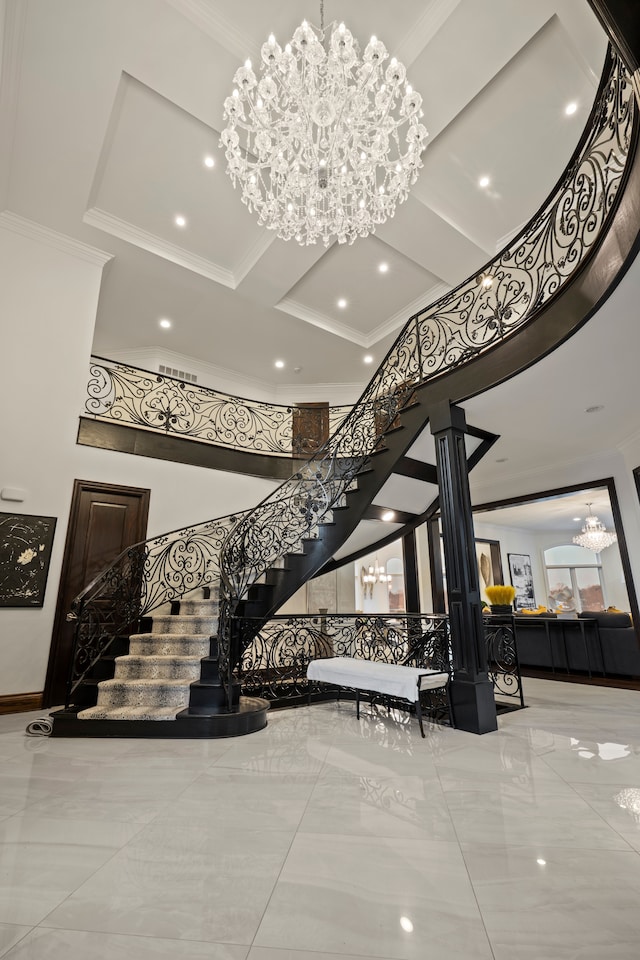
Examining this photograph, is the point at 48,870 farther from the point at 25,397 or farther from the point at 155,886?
the point at 25,397

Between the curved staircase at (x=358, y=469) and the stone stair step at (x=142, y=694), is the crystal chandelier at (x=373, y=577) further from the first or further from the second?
the stone stair step at (x=142, y=694)

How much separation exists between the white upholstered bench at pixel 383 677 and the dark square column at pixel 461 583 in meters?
0.21

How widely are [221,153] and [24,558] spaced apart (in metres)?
5.77

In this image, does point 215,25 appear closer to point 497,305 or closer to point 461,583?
point 497,305

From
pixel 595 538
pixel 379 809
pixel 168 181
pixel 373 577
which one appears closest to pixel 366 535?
pixel 379 809

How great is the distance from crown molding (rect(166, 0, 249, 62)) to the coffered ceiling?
0.05 ft

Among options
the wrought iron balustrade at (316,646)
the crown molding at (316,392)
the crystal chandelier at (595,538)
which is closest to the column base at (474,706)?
the wrought iron balustrade at (316,646)

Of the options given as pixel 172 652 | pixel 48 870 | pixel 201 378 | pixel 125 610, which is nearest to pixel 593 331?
pixel 48 870

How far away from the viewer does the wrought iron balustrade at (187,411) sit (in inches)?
273

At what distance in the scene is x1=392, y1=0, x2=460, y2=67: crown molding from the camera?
178 inches

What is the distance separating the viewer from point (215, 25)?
467cm

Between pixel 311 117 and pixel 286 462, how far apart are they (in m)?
5.06

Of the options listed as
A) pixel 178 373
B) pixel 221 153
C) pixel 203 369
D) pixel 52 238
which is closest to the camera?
pixel 221 153

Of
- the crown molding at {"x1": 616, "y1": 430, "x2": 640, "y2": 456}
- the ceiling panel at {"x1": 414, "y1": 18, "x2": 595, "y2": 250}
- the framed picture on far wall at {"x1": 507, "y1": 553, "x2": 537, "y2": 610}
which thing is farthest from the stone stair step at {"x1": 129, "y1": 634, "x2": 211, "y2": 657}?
the framed picture on far wall at {"x1": 507, "y1": 553, "x2": 537, "y2": 610}
